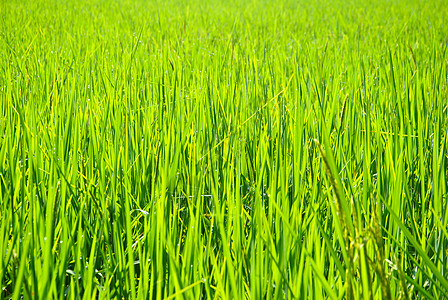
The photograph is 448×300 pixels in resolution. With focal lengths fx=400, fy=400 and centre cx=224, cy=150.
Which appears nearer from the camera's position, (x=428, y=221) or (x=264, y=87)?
(x=428, y=221)

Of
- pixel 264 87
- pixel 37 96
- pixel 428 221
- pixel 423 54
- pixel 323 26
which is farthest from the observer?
pixel 323 26

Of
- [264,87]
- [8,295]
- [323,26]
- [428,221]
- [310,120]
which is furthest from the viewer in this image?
[323,26]

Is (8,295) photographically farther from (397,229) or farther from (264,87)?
(264,87)

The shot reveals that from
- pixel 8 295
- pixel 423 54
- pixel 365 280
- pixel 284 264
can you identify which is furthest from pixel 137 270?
pixel 423 54

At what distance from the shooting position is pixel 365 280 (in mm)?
→ 569

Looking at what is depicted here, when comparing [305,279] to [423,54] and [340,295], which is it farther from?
[423,54]

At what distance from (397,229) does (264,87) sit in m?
1.23

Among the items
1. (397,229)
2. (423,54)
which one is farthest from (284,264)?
(423,54)

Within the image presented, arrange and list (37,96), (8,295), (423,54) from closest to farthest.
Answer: (8,295) → (37,96) → (423,54)

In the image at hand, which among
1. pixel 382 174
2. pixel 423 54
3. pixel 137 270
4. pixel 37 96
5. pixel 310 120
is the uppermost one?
pixel 423 54

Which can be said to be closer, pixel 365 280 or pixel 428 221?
pixel 365 280

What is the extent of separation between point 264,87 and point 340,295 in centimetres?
138

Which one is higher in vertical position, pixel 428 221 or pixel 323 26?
pixel 323 26

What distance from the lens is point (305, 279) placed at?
606 millimetres
